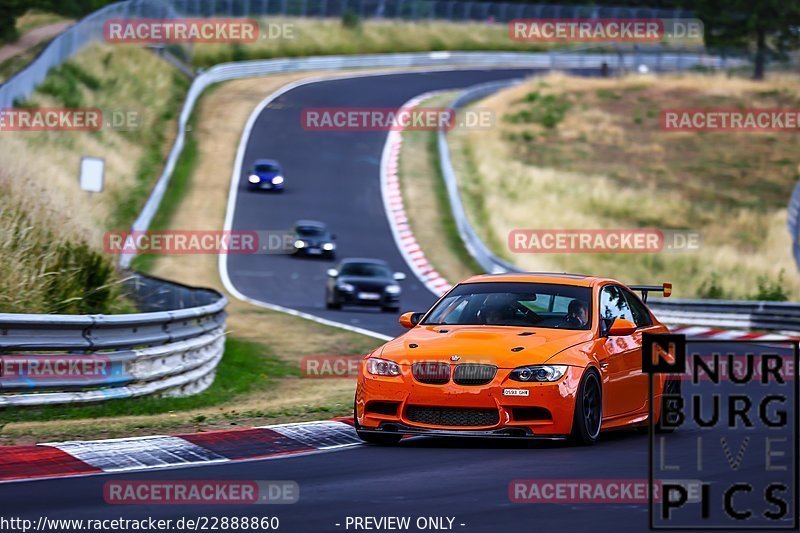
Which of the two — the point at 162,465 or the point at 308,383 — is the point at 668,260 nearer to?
the point at 308,383

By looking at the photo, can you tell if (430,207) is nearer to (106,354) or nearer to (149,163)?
(149,163)

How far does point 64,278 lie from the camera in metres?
16.3

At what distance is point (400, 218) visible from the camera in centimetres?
4650

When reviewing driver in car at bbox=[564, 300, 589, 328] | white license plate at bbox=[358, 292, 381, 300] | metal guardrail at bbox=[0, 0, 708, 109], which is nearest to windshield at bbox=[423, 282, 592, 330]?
driver in car at bbox=[564, 300, 589, 328]

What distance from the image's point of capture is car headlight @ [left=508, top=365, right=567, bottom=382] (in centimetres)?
1084

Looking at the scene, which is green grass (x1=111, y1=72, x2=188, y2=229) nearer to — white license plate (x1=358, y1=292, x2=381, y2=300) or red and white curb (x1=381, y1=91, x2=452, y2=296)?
red and white curb (x1=381, y1=91, x2=452, y2=296)

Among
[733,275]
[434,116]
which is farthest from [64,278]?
[434,116]

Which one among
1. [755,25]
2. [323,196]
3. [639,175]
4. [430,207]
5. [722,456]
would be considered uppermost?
[755,25]

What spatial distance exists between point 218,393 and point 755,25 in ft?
A: 238

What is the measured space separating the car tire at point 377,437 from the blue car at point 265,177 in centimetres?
3703

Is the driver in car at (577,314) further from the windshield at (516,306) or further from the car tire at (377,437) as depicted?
the car tire at (377,437)

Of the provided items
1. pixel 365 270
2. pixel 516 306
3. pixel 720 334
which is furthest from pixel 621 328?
pixel 365 270

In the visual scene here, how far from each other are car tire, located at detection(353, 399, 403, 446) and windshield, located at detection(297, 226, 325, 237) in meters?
29.0

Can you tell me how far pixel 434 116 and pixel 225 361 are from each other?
4168 centimetres
